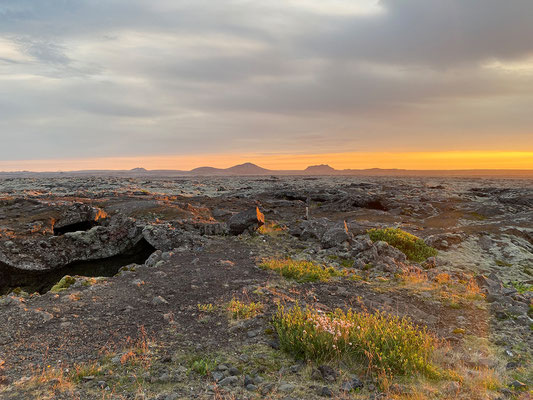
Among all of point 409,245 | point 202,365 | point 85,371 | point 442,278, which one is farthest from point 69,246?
point 409,245

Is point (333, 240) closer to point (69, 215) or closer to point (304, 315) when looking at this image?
point (304, 315)

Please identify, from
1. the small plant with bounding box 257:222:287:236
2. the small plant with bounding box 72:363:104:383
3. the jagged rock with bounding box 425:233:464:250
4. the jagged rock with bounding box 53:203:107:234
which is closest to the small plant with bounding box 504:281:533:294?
the jagged rock with bounding box 425:233:464:250

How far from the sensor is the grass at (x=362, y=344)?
249 inches

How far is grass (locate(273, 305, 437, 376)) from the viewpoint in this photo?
6.33 meters

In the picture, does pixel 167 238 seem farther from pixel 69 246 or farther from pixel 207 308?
pixel 207 308

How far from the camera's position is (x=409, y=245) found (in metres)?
18.3

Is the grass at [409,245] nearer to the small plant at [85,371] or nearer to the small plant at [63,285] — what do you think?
the small plant at [63,285]

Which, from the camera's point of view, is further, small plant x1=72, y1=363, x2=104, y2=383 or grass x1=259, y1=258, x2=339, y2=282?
grass x1=259, y1=258, x2=339, y2=282

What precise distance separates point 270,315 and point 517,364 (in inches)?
207

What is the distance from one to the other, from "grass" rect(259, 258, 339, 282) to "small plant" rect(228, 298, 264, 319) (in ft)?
11.0

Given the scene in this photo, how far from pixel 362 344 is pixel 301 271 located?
593 centimetres

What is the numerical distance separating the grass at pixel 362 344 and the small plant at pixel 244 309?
139cm

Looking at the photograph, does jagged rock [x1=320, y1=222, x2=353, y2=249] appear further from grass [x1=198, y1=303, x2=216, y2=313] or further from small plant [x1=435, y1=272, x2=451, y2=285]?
grass [x1=198, y1=303, x2=216, y2=313]

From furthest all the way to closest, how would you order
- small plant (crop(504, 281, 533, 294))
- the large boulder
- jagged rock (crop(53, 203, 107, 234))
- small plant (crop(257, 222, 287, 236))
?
1. small plant (crop(257, 222, 287, 236))
2. the large boulder
3. jagged rock (crop(53, 203, 107, 234))
4. small plant (crop(504, 281, 533, 294))
